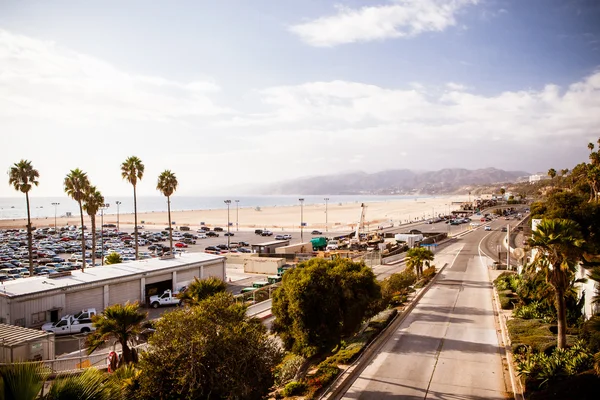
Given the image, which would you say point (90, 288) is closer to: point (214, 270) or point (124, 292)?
point (124, 292)

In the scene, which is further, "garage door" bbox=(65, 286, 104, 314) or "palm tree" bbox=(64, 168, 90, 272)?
"palm tree" bbox=(64, 168, 90, 272)

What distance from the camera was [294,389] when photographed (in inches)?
564

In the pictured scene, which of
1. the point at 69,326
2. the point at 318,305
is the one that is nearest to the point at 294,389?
the point at 318,305

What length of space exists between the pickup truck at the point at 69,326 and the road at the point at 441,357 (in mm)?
19726

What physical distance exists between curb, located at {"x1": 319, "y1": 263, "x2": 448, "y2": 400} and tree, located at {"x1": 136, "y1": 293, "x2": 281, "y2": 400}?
15.7 ft

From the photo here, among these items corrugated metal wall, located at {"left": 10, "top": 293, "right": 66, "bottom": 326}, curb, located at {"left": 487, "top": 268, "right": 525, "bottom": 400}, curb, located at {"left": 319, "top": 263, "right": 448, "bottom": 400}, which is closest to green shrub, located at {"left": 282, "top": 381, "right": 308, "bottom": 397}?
curb, located at {"left": 319, "top": 263, "right": 448, "bottom": 400}

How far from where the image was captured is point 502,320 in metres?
24.0

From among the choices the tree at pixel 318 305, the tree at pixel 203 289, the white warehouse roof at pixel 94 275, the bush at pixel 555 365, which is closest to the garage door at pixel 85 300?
the white warehouse roof at pixel 94 275

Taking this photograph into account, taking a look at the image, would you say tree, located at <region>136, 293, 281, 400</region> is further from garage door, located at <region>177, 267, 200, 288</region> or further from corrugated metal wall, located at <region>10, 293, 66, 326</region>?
garage door, located at <region>177, 267, 200, 288</region>

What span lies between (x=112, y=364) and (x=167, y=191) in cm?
3992

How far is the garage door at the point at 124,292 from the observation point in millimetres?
30516

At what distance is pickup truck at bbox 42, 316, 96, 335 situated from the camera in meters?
25.5

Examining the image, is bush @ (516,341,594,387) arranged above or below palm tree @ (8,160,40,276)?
below

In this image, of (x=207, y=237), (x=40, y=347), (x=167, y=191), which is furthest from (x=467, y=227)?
(x=40, y=347)
